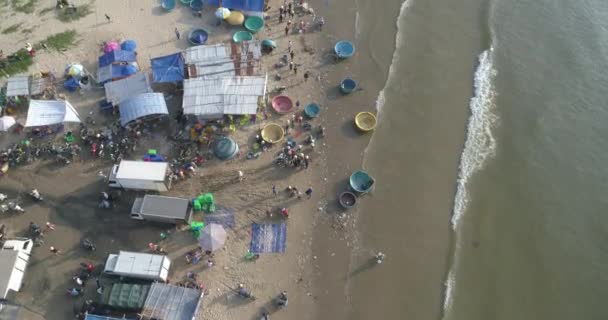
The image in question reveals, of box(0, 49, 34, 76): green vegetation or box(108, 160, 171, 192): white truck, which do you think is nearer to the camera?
box(108, 160, 171, 192): white truck

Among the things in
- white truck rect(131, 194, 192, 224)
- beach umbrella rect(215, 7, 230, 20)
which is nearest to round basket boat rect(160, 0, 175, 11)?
beach umbrella rect(215, 7, 230, 20)

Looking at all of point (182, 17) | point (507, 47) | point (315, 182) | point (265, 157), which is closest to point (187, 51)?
point (182, 17)

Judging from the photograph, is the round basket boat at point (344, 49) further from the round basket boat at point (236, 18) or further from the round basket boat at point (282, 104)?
the round basket boat at point (236, 18)

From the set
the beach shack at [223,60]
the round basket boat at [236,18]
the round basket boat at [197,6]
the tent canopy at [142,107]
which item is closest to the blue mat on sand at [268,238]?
the tent canopy at [142,107]

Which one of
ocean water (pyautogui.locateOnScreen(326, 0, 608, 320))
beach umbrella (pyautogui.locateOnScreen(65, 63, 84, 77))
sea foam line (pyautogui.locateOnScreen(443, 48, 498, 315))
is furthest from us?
beach umbrella (pyautogui.locateOnScreen(65, 63, 84, 77))

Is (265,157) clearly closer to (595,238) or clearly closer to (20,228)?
(20,228)

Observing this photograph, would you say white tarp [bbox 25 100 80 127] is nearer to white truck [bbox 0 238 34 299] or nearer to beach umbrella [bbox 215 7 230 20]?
white truck [bbox 0 238 34 299]

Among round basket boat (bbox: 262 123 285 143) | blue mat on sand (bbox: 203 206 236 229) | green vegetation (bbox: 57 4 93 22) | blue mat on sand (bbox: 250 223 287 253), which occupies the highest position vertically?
green vegetation (bbox: 57 4 93 22)
